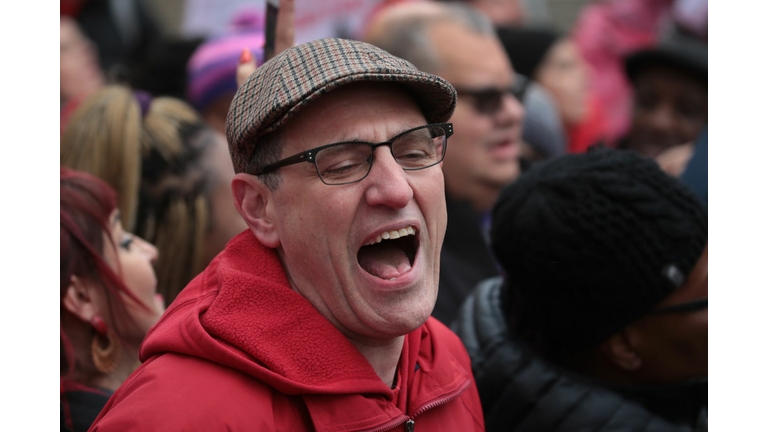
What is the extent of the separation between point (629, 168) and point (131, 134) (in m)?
2.09

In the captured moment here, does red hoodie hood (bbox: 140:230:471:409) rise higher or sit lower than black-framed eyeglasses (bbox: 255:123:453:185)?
lower

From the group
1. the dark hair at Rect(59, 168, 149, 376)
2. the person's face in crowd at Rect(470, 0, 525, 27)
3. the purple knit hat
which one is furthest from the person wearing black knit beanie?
the person's face in crowd at Rect(470, 0, 525, 27)

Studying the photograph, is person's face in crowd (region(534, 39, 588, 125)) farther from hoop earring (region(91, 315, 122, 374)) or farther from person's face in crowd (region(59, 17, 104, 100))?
hoop earring (region(91, 315, 122, 374))

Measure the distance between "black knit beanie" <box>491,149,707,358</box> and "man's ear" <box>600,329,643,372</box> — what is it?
0.05 meters

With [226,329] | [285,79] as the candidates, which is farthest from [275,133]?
[226,329]

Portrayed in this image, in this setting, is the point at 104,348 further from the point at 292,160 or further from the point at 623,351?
the point at 623,351

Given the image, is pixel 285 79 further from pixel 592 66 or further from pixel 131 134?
pixel 592 66

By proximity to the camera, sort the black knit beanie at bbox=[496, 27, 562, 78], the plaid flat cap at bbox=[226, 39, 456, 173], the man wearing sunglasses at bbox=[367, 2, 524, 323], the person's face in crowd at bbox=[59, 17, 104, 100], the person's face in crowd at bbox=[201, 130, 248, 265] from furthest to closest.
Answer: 1. the black knit beanie at bbox=[496, 27, 562, 78]
2. the person's face in crowd at bbox=[59, 17, 104, 100]
3. the man wearing sunglasses at bbox=[367, 2, 524, 323]
4. the person's face in crowd at bbox=[201, 130, 248, 265]
5. the plaid flat cap at bbox=[226, 39, 456, 173]

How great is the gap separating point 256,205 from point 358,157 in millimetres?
319

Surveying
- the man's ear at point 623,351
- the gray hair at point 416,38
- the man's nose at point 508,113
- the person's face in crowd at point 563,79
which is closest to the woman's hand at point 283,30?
the man's ear at point 623,351

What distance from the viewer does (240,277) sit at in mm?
1670

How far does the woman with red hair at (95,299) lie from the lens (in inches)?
87.3

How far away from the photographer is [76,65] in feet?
17.5

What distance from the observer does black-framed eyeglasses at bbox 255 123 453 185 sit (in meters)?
1.65
